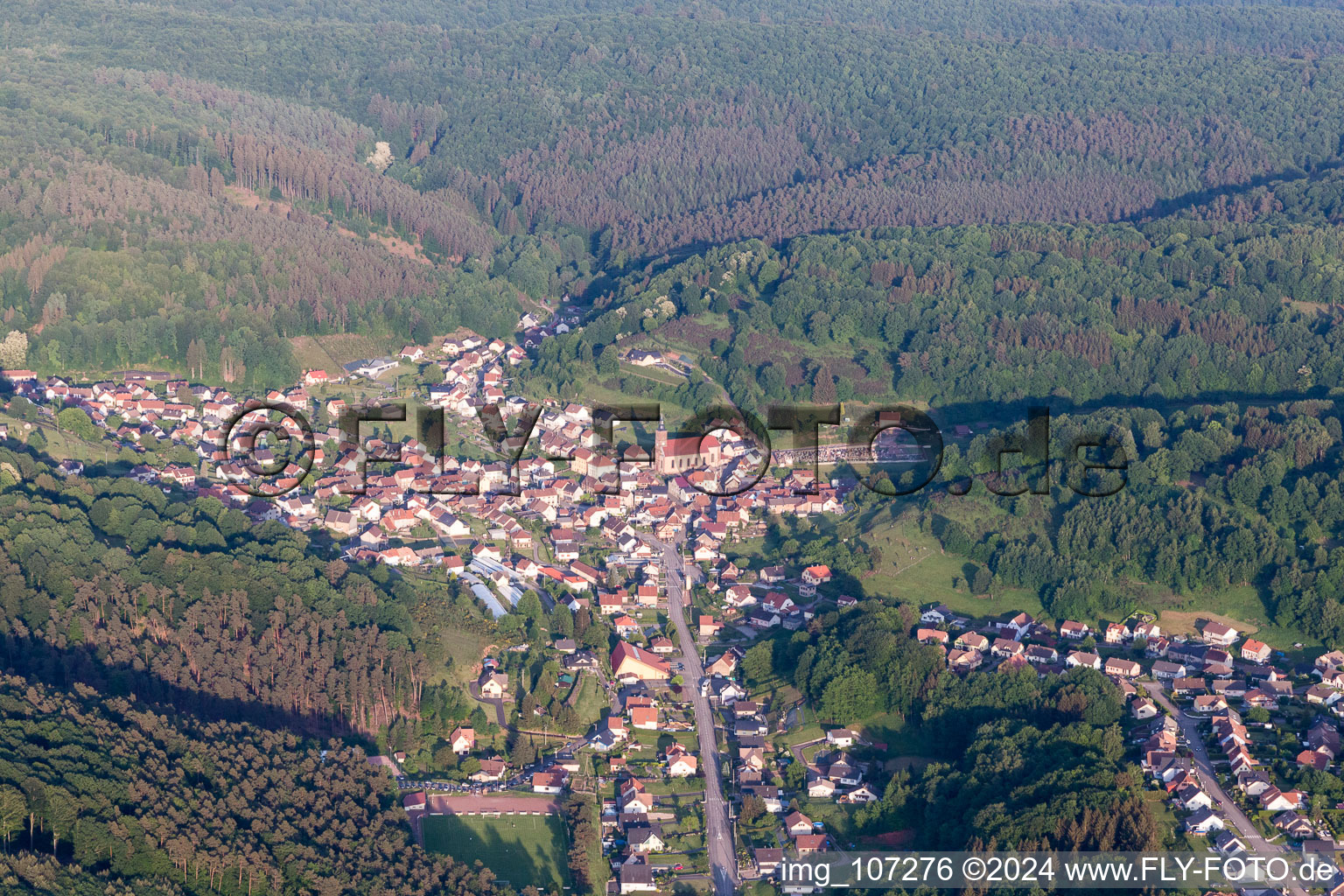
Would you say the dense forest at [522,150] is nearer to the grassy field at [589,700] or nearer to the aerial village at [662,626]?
the aerial village at [662,626]

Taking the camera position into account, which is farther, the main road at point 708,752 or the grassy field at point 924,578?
the grassy field at point 924,578

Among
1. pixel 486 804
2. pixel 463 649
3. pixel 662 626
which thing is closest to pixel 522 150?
pixel 662 626

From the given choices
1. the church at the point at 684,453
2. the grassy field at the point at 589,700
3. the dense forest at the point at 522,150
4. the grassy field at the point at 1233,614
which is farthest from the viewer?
the dense forest at the point at 522,150

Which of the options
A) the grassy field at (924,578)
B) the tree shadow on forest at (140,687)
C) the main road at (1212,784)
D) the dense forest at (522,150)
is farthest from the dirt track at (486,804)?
the dense forest at (522,150)

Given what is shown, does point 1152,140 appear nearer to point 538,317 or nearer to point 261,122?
point 538,317

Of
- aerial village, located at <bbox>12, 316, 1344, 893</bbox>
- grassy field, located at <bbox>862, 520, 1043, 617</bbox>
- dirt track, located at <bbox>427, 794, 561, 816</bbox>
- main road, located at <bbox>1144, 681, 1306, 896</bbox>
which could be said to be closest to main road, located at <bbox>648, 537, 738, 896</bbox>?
aerial village, located at <bbox>12, 316, 1344, 893</bbox>

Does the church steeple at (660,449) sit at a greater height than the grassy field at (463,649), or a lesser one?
greater

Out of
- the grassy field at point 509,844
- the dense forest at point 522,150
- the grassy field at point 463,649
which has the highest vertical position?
the dense forest at point 522,150

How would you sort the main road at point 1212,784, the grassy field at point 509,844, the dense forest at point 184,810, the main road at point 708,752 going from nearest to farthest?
the dense forest at point 184,810, the main road at point 1212,784, the grassy field at point 509,844, the main road at point 708,752

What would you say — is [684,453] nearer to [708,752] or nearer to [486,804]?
[708,752]
